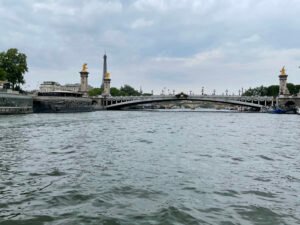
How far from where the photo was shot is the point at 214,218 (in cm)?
673

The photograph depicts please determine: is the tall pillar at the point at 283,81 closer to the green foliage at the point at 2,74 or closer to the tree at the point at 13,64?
the tree at the point at 13,64

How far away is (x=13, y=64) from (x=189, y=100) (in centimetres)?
4802

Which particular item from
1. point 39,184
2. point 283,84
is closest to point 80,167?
point 39,184

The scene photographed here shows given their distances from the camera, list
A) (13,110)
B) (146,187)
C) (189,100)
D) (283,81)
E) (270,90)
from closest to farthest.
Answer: (146,187) < (13,110) < (189,100) < (283,81) < (270,90)

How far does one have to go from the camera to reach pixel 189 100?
317 feet

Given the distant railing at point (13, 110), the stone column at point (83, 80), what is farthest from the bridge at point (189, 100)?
the distant railing at point (13, 110)

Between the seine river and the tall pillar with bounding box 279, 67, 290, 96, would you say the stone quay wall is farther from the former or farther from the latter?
the tall pillar with bounding box 279, 67, 290, 96

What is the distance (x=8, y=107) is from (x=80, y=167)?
4794cm

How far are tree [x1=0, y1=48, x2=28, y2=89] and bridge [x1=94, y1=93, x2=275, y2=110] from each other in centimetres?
3427

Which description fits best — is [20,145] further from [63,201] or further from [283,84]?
[283,84]

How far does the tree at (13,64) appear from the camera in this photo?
65812 millimetres

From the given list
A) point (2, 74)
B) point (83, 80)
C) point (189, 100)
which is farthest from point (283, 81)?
point (2, 74)

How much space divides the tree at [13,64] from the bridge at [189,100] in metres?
34.3

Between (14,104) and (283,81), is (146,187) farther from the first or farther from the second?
(283,81)
